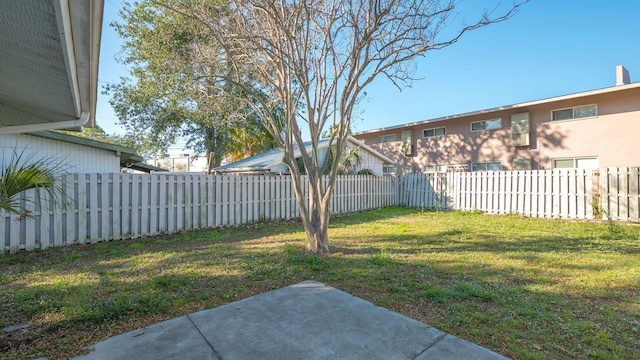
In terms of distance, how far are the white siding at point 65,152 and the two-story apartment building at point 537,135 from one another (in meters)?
14.9

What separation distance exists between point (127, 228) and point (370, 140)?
1716 cm

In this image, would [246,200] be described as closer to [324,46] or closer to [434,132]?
[324,46]

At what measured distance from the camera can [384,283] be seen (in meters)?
4.05

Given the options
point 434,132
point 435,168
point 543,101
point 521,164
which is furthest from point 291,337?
point 434,132

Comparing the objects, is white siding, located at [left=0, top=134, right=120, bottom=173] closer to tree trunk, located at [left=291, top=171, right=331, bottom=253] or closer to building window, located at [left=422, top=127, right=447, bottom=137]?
tree trunk, located at [left=291, top=171, right=331, bottom=253]

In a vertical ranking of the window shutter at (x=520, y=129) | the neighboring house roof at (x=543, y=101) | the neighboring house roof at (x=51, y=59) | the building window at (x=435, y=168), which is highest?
the neighboring house roof at (x=543, y=101)

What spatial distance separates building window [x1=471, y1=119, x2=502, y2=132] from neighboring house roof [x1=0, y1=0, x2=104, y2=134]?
1621 cm

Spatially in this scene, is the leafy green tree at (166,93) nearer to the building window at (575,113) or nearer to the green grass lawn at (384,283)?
the green grass lawn at (384,283)

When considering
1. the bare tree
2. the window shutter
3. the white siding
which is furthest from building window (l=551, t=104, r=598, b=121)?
the white siding

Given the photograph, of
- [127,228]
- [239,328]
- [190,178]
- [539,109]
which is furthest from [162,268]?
[539,109]

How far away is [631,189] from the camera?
876 cm

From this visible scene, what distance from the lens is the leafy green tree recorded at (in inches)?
306

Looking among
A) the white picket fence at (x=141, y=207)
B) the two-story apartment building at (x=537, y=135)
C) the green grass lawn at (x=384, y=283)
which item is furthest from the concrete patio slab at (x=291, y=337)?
the two-story apartment building at (x=537, y=135)

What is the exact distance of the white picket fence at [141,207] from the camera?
5.94m
